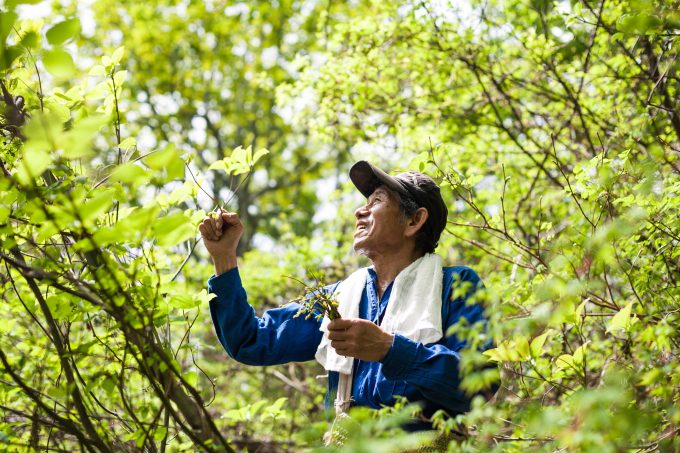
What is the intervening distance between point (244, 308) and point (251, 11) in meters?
13.2

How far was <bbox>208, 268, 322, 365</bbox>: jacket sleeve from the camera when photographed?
2.52m

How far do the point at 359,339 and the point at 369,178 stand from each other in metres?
0.96

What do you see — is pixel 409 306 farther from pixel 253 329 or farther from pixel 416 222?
pixel 253 329

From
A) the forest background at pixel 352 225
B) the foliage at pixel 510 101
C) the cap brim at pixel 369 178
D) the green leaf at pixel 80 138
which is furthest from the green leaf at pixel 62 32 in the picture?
the foliage at pixel 510 101

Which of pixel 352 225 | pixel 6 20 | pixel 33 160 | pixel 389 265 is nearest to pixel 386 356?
pixel 389 265

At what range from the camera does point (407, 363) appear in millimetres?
2080

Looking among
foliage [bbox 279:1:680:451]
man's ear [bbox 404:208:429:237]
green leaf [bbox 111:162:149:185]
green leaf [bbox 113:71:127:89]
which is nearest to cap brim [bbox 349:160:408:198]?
man's ear [bbox 404:208:429:237]

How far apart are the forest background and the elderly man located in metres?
0.15

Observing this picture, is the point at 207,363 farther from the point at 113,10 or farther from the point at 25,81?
the point at 113,10

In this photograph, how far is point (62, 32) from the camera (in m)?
1.30

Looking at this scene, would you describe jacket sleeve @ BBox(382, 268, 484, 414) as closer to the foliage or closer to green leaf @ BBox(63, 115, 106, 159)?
the foliage

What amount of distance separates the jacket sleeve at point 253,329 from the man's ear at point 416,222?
0.53 meters

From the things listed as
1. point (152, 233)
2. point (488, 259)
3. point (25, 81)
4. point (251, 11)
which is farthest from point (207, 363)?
point (251, 11)

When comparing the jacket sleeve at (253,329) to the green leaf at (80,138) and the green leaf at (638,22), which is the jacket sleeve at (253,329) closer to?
the green leaf at (80,138)
